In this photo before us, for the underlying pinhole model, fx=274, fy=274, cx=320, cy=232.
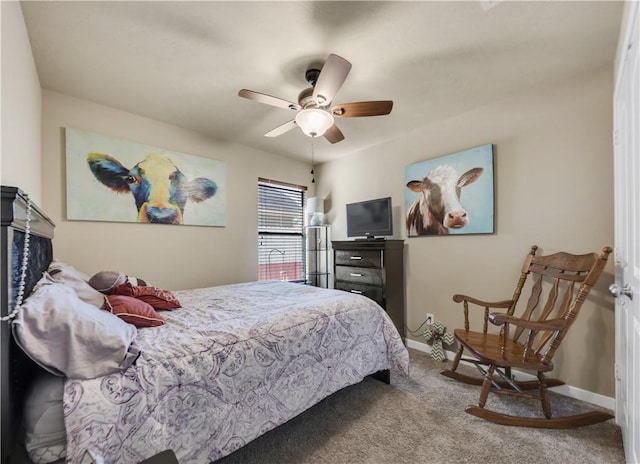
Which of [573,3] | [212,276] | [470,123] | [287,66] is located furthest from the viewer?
[212,276]

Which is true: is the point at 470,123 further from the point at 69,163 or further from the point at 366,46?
the point at 69,163

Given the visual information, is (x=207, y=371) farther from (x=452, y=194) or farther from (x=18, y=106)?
(x=452, y=194)

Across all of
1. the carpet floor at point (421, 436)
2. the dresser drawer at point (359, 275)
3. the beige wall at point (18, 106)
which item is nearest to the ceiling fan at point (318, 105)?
the beige wall at point (18, 106)

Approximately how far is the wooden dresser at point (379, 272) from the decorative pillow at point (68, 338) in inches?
94.0

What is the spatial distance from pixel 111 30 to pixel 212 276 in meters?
2.35

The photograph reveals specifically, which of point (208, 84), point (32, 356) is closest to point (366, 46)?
point (208, 84)

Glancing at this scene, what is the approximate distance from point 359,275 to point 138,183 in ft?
8.31

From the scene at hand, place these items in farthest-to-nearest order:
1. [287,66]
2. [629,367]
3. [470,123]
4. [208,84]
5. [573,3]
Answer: [470,123] < [208,84] < [287,66] < [573,3] < [629,367]

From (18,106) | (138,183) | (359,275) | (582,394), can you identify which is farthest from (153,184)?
(582,394)

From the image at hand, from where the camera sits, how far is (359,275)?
3.26 metres

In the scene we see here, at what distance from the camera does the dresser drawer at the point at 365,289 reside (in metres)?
3.01

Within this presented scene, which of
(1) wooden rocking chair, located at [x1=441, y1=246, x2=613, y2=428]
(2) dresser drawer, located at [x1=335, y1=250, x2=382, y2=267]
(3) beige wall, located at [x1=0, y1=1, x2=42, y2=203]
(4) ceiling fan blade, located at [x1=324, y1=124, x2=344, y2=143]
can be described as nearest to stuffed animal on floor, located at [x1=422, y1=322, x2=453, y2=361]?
(1) wooden rocking chair, located at [x1=441, y1=246, x2=613, y2=428]

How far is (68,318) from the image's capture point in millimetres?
950

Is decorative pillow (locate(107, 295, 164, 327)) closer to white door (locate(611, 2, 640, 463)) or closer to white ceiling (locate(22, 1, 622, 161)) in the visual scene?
white ceiling (locate(22, 1, 622, 161))
